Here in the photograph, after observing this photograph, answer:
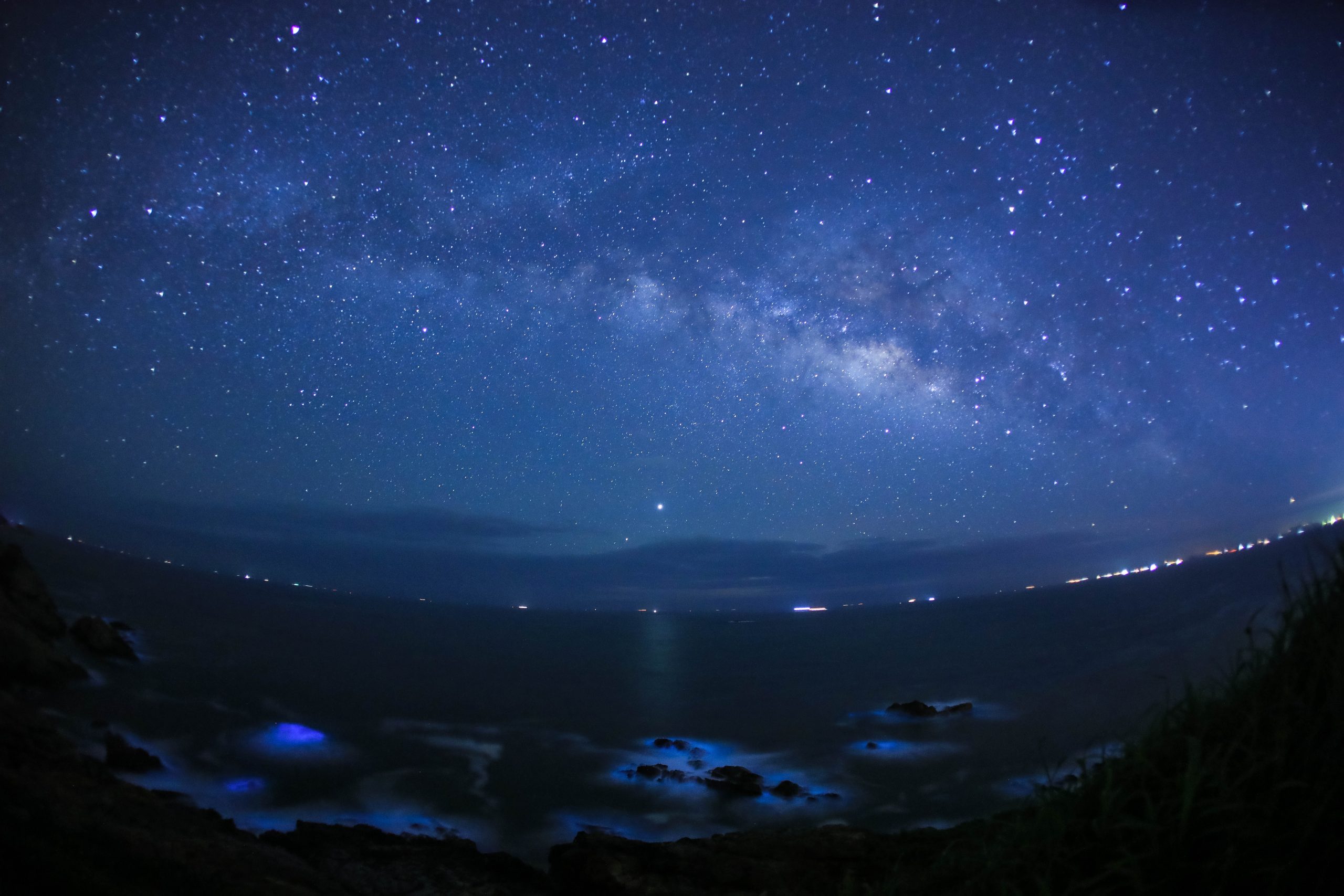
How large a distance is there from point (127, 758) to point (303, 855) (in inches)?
499

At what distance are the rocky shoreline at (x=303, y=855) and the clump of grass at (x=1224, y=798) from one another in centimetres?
245

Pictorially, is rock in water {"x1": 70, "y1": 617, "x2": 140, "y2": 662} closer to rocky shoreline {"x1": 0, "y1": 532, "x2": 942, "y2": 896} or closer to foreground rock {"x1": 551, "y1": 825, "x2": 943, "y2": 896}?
rocky shoreline {"x1": 0, "y1": 532, "x2": 942, "y2": 896}

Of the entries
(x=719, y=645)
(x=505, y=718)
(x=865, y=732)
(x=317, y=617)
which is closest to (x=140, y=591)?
A: (x=317, y=617)

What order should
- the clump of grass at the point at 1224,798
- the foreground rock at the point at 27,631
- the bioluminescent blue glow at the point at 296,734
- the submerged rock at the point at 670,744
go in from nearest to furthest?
the clump of grass at the point at 1224,798
the foreground rock at the point at 27,631
the bioluminescent blue glow at the point at 296,734
the submerged rock at the point at 670,744

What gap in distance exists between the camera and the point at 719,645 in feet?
287

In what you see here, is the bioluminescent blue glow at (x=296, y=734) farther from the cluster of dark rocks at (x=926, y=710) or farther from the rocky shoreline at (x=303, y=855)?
the cluster of dark rocks at (x=926, y=710)

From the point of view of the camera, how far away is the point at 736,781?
742 inches

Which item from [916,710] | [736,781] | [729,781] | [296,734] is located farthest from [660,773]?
[916,710]

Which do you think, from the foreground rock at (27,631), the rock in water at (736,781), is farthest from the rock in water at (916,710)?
the foreground rock at (27,631)

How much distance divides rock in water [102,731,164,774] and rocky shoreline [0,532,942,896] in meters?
7.45

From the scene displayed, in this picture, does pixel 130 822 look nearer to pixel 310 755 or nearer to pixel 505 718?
pixel 310 755

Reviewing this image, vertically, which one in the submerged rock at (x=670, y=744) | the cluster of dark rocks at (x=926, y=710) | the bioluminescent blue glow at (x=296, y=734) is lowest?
the cluster of dark rocks at (x=926, y=710)

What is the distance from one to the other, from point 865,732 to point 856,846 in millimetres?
24564

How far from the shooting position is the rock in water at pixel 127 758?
15.7 metres
